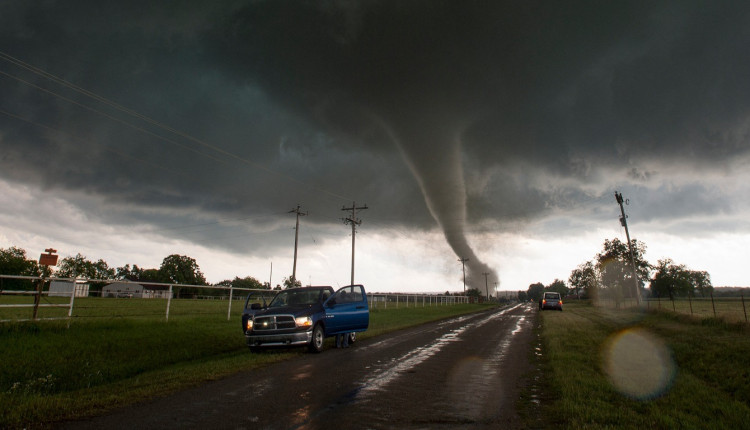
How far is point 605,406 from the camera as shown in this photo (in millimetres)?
5809

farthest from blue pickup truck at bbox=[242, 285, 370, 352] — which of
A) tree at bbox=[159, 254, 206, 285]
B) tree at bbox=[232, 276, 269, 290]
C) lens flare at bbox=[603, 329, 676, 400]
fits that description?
tree at bbox=[232, 276, 269, 290]

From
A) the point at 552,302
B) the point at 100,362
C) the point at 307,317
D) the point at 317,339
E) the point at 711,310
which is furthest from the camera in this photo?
the point at 552,302

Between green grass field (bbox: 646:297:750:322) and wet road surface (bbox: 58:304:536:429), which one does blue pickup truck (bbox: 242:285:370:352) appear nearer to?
wet road surface (bbox: 58:304:536:429)

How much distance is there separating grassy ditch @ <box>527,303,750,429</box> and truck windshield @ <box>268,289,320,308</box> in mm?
6870

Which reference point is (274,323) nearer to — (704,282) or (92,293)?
(92,293)

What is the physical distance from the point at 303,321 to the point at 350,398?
5467mm

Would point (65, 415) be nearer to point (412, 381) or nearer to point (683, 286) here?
point (412, 381)

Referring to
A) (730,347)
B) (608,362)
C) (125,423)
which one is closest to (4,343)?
(125,423)

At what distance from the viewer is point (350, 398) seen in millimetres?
6344

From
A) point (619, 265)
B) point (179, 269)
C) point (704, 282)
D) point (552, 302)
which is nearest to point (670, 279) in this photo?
point (619, 265)

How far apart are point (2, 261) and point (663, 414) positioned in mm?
147893

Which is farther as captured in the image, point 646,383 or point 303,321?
point 303,321

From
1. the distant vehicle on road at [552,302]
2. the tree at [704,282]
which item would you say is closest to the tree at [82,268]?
the distant vehicle on road at [552,302]

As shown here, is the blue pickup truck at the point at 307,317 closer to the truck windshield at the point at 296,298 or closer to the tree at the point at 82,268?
the truck windshield at the point at 296,298
